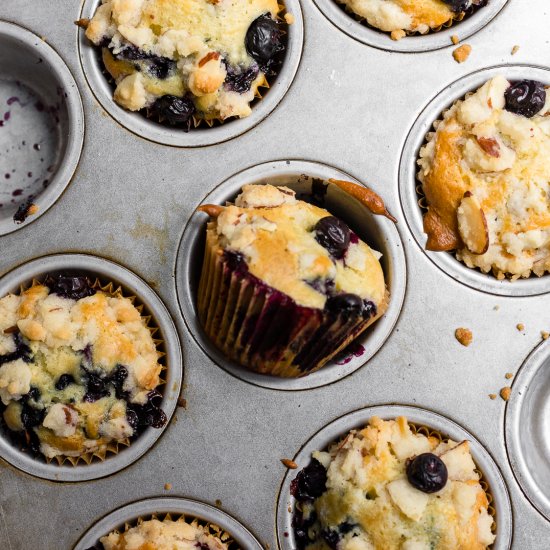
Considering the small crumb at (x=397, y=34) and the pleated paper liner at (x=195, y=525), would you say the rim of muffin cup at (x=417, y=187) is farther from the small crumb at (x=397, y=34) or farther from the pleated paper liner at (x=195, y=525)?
the pleated paper liner at (x=195, y=525)

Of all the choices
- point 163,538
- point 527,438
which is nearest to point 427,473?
point 527,438

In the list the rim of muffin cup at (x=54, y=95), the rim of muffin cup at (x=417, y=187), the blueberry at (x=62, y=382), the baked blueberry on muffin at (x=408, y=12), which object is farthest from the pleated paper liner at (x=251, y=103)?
the blueberry at (x=62, y=382)

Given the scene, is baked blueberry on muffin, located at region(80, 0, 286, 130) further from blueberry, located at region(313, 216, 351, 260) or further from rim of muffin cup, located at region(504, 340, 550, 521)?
rim of muffin cup, located at region(504, 340, 550, 521)

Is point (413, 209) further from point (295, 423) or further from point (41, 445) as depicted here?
point (41, 445)

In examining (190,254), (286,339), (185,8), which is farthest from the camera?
(190,254)

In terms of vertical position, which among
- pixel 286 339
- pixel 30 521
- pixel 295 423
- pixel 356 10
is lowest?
pixel 30 521

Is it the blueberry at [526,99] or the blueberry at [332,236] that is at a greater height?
the blueberry at [526,99]

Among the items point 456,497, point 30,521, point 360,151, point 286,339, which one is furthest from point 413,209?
point 30,521

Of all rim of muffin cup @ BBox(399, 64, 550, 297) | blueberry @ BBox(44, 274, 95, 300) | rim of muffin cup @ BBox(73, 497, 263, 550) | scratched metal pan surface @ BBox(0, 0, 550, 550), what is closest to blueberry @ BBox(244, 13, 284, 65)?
scratched metal pan surface @ BBox(0, 0, 550, 550)
